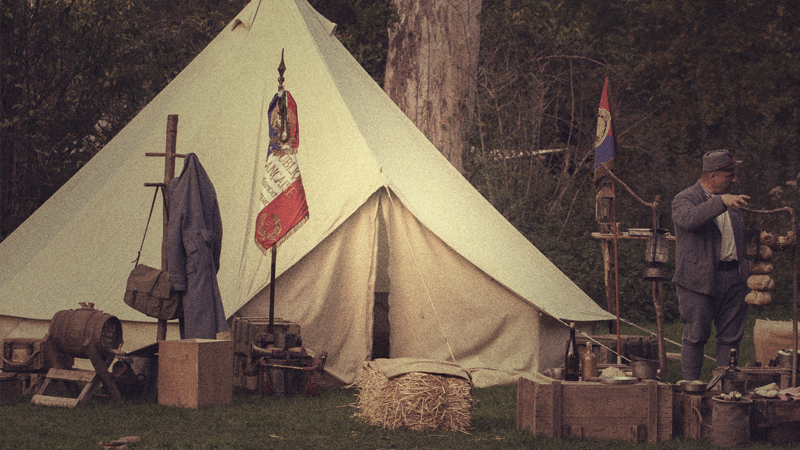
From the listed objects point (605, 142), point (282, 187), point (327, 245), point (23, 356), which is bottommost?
point (23, 356)

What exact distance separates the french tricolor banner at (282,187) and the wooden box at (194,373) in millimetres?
1026

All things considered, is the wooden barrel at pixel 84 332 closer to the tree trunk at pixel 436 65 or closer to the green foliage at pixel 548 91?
the green foliage at pixel 548 91

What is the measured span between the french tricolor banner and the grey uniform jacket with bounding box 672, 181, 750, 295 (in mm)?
2291

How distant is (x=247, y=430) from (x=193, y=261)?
55.9 inches

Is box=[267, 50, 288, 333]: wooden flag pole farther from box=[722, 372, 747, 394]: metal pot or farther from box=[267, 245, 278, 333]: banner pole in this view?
box=[722, 372, 747, 394]: metal pot

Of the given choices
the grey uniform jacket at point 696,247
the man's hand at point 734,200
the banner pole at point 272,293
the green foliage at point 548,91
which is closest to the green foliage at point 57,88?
the green foliage at point 548,91

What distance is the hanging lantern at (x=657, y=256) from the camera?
17.5ft

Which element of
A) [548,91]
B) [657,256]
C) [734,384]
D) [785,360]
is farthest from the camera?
[548,91]

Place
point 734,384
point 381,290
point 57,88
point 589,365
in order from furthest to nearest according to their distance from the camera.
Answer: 1. point 57,88
2. point 381,290
3. point 589,365
4. point 734,384

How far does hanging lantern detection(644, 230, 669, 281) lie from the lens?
5.34 metres

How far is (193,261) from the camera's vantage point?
5.85 metres

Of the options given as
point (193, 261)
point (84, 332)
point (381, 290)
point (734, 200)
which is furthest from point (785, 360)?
point (84, 332)

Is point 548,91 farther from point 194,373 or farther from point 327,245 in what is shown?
point 194,373

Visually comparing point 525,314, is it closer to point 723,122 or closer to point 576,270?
point 576,270
